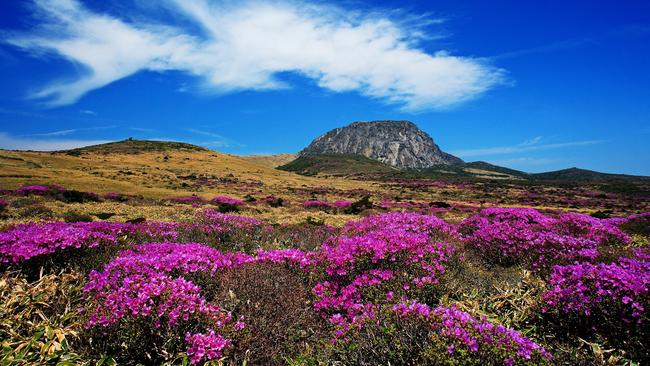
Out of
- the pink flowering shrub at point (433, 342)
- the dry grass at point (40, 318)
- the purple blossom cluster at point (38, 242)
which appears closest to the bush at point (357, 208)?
the purple blossom cluster at point (38, 242)

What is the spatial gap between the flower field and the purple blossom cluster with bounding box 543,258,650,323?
0.02 meters

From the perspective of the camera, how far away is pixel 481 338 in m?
3.73

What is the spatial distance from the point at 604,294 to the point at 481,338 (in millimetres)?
2348

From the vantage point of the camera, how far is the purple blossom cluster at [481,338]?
357 cm

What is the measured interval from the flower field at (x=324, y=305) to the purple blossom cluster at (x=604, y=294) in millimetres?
18

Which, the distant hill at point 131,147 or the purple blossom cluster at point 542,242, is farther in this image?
the distant hill at point 131,147

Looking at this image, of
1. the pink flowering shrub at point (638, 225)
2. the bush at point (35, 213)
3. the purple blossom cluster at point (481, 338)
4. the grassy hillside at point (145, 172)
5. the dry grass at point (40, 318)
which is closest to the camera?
the purple blossom cluster at point (481, 338)

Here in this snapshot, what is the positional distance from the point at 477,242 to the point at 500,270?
5.39ft

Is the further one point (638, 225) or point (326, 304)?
point (638, 225)

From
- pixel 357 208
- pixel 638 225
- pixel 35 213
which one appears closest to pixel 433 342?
pixel 638 225

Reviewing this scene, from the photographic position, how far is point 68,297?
18.1 feet

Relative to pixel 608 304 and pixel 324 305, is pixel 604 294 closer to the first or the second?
pixel 608 304

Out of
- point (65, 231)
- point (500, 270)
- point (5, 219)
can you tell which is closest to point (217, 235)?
point (65, 231)

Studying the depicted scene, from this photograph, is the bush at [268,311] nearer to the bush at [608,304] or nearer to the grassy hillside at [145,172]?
the bush at [608,304]
